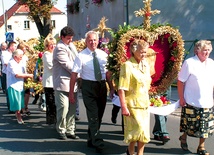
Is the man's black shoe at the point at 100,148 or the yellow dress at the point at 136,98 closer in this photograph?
the yellow dress at the point at 136,98

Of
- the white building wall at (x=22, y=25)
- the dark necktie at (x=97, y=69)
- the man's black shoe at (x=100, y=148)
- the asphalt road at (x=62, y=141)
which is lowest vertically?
the asphalt road at (x=62, y=141)

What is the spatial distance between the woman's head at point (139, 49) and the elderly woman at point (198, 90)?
87 centimetres

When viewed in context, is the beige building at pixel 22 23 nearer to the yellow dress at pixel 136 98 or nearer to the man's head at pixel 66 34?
the man's head at pixel 66 34

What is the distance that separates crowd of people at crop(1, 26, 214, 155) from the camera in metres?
5.57

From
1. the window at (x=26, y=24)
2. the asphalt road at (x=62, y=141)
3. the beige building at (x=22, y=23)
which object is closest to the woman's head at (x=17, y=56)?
the asphalt road at (x=62, y=141)

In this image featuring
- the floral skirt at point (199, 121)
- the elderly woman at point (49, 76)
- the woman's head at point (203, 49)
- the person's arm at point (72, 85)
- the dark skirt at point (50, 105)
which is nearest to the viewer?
the woman's head at point (203, 49)

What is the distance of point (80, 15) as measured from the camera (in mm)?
28625

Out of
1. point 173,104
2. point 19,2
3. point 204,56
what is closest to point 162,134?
point 173,104

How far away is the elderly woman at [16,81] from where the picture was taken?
8.98 metres

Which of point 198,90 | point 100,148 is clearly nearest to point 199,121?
point 198,90

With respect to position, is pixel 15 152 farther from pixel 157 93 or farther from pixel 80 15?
pixel 80 15

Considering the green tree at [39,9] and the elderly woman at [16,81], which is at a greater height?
the green tree at [39,9]

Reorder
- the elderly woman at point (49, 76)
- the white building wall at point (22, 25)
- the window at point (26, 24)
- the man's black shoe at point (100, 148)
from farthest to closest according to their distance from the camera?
the window at point (26, 24)
the white building wall at point (22, 25)
the elderly woman at point (49, 76)
the man's black shoe at point (100, 148)

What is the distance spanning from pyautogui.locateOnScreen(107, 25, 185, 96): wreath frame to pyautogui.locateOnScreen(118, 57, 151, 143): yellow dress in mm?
707
